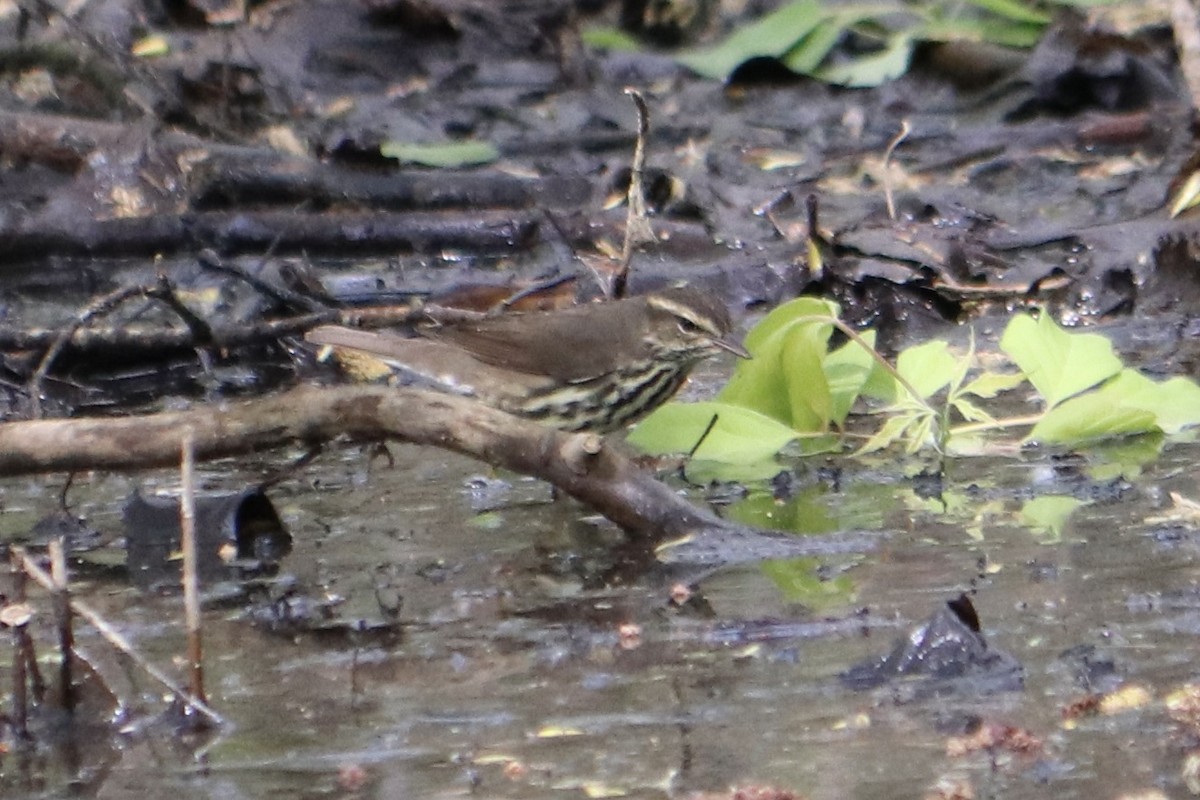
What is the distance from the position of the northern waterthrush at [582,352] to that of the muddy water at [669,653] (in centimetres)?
104

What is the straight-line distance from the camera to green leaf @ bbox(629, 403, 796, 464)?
5531 millimetres

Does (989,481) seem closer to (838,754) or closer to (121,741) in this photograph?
(838,754)

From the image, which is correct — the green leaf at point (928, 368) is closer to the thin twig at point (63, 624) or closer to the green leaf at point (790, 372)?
the green leaf at point (790, 372)

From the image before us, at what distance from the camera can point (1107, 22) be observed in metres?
10.8

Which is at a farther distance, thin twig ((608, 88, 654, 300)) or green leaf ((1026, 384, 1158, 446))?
thin twig ((608, 88, 654, 300))

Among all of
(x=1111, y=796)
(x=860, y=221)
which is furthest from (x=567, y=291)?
(x=1111, y=796)

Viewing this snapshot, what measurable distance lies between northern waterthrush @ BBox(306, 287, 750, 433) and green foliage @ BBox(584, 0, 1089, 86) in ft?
15.1

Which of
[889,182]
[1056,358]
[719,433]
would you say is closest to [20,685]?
[719,433]

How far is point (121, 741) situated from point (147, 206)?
485 centimetres

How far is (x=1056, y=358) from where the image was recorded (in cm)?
563

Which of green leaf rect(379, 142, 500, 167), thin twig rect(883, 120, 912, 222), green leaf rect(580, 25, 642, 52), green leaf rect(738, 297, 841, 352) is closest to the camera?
green leaf rect(738, 297, 841, 352)

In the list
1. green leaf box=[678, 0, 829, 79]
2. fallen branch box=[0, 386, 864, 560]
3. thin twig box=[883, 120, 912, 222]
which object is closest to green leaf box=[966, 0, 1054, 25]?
green leaf box=[678, 0, 829, 79]

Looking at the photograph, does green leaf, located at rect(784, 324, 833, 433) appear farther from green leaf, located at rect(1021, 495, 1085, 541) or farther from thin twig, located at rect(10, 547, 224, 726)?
thin twig, located at rect(10, 547, 224, 726)

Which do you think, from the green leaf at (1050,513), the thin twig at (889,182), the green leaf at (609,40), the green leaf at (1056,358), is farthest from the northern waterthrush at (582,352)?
the green leaf at (609,40)
